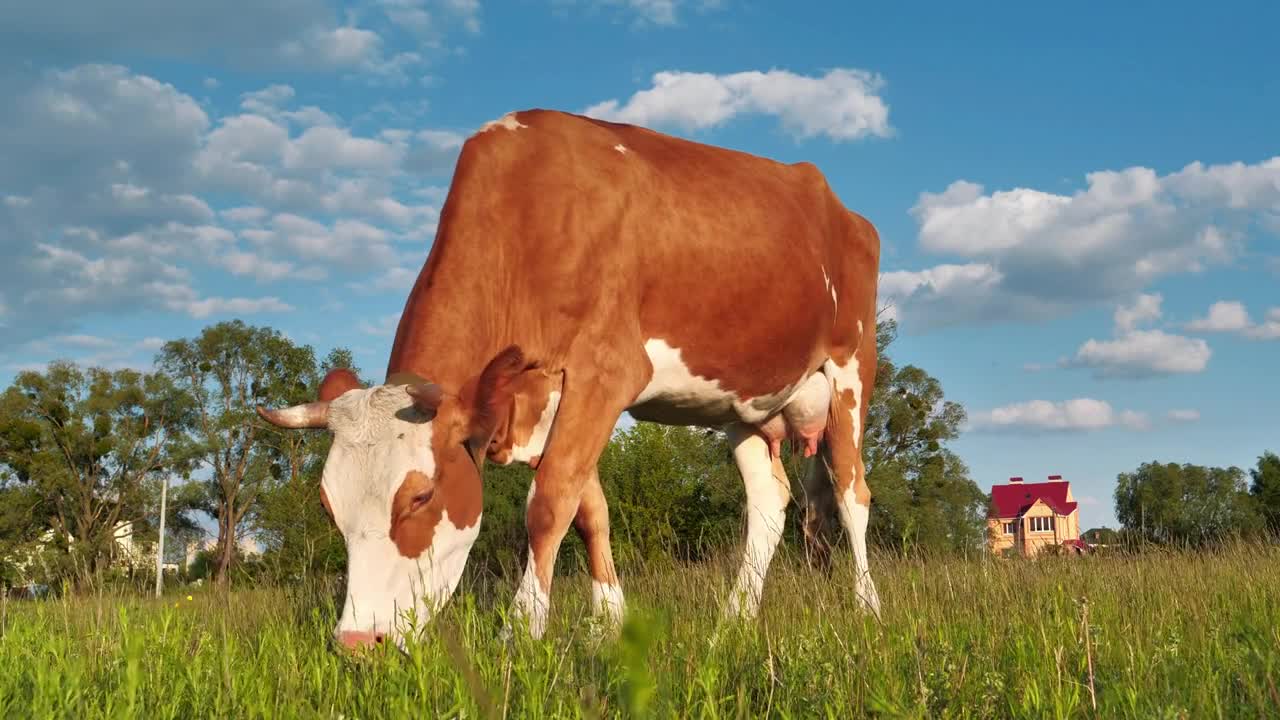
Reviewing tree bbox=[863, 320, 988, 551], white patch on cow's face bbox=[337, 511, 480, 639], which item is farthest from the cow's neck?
tree bbox=[863, 320, 988, 551]

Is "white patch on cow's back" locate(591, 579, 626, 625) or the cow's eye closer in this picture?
the cow's eye

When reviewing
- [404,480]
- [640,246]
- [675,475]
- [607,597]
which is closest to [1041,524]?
[675,475]

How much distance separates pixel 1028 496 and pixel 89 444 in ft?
251

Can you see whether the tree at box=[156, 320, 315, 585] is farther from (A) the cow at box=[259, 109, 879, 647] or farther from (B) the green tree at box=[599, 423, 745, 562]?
(A) the cow at box=[259, 109, 879, 647]

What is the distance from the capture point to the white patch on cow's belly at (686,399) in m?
6.58

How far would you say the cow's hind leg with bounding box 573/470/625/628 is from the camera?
5.85 m

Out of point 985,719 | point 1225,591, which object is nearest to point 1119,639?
point 985,719

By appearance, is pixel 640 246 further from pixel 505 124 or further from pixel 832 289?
pixel 832 289

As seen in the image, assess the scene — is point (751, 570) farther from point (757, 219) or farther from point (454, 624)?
point (454, 624)

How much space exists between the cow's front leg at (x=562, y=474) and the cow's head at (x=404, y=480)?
1.15 ft

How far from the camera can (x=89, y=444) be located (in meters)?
52.4

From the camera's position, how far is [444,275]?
602 centimetres

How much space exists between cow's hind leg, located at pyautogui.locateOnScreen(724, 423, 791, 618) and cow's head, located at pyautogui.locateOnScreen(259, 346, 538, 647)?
3.02 m

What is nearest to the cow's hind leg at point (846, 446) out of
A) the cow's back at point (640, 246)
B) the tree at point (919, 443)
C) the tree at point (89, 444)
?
the cow's back at point (640, 246)
